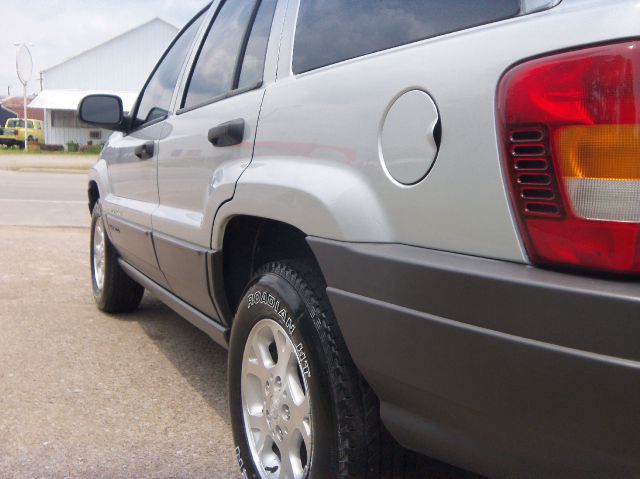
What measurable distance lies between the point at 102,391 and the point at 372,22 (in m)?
2.29

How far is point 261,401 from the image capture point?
234 cm

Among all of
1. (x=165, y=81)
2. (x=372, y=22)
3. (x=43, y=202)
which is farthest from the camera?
(x=43, y=202)

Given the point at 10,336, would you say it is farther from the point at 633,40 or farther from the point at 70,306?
the point at 633,40

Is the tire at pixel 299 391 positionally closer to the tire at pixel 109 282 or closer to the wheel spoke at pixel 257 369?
the wheel spoke at pixel 257 369

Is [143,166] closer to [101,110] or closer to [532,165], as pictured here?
[101,110]

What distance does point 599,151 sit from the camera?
1.31m

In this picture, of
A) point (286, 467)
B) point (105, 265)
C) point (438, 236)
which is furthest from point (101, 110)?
point (438, 236)

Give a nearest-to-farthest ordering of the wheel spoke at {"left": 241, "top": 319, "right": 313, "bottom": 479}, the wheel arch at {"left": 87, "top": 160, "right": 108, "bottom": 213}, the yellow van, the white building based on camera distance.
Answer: the wheel spoke at {"left": 241, "top": 319, "right": 313, "bottom": 479} < the wheel arch at {"left": 87, "top": 160, "right": 108, "bottom": 213} < the white building < the yellow van

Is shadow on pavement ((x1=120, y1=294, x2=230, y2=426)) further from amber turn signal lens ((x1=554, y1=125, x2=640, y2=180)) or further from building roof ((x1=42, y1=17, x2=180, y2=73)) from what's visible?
building roof ((x1=42, y1=17, x2=180, y2=73))

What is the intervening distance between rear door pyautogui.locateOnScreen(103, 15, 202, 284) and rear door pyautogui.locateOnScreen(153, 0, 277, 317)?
0.63ft

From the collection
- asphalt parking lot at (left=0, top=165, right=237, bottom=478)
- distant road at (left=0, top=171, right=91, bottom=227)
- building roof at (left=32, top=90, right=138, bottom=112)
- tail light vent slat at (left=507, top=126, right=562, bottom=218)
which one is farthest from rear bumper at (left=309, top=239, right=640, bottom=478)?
building roof at (left=32, top=90, right=138, bottom=112)

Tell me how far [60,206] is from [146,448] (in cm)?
954

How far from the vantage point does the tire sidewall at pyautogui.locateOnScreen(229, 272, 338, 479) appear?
1871mm

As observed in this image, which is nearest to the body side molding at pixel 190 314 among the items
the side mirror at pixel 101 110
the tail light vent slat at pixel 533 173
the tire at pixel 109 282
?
the tire at pixel 109 282
